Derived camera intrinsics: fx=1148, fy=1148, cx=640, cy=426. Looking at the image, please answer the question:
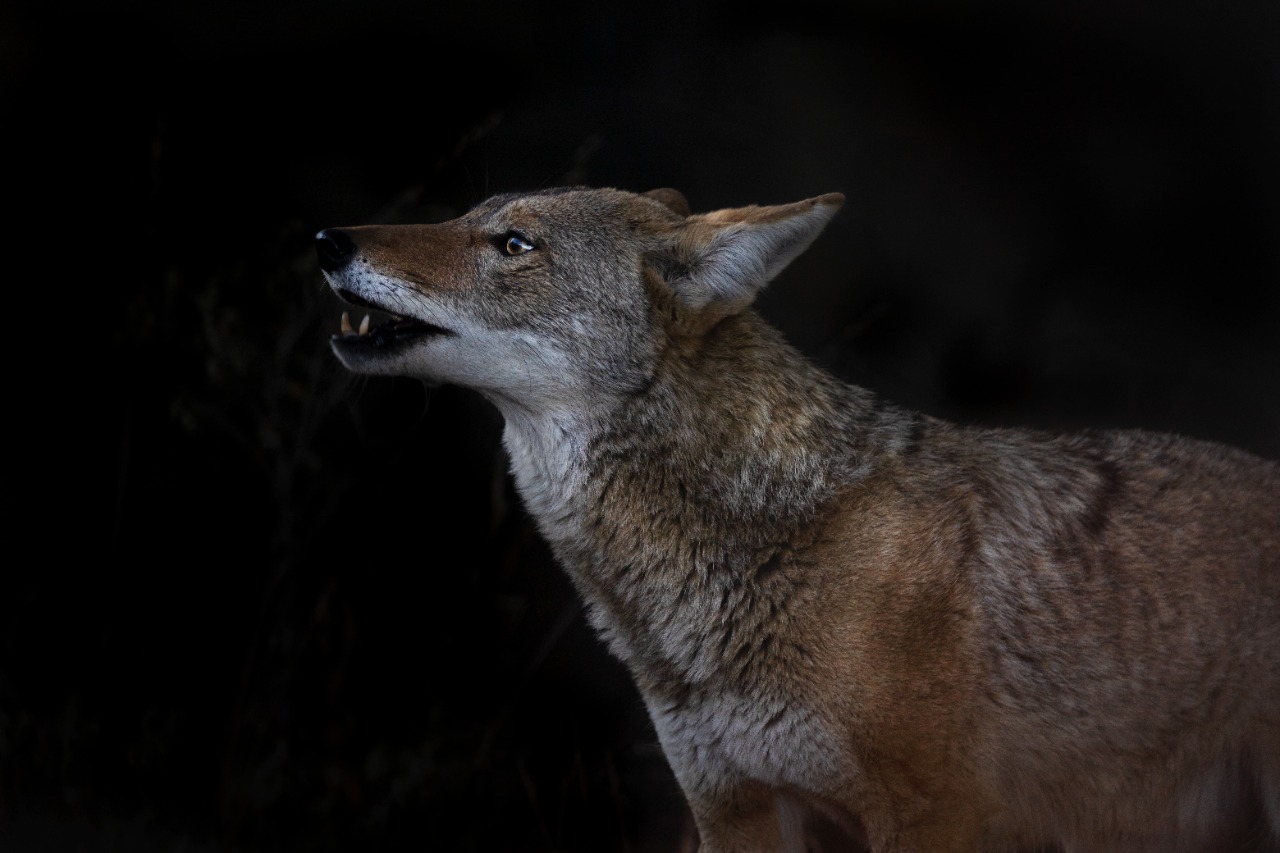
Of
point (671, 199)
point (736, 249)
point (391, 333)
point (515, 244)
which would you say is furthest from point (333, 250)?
point (671, 199)

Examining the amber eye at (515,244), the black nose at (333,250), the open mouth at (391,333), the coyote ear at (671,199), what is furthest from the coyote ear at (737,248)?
the black nose at (333,250)

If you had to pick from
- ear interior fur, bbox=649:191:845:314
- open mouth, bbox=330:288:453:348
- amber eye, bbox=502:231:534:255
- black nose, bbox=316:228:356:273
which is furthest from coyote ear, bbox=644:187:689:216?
black nose, bbox=316:228:356:273

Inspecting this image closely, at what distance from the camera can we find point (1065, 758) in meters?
3.16

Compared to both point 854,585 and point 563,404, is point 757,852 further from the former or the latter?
point 563,404

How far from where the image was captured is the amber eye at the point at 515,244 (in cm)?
342

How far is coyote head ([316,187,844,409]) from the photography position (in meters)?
3.20

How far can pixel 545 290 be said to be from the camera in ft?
11.0

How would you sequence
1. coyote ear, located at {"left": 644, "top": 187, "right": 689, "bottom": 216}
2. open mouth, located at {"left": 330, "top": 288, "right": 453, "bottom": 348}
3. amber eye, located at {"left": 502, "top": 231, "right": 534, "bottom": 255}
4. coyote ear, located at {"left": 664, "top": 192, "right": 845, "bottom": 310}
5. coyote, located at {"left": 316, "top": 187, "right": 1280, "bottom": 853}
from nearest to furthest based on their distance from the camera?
coyote, located at {"left": 316, "top": 187, "right": 1280, "bottom": 853} → coyote ear, located at {"left": 664, "top": 192, "right": 845, "bottom": 310} → open mouth, located at {"left": 330, "top": 288, "right": 453, "bottom": 348} → amber eye, located at {"left": 502, "top": 231, "right": 534, "bottom": 255} → coyote ear, located at {"left": 644, "top": 187, "right": 689, "bottom": 216}

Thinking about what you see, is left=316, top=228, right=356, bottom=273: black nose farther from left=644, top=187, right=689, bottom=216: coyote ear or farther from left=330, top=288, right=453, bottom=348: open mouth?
left=644, top=187, right=689, bottom=216: coyote ear

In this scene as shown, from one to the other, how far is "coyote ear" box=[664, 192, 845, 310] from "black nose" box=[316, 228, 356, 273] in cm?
93

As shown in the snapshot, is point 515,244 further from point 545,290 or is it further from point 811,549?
point 811,549

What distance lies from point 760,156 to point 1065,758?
3.08m

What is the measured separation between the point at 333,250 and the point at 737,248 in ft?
3.72

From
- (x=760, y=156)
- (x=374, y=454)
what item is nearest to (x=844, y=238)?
(x=760, y=156)
